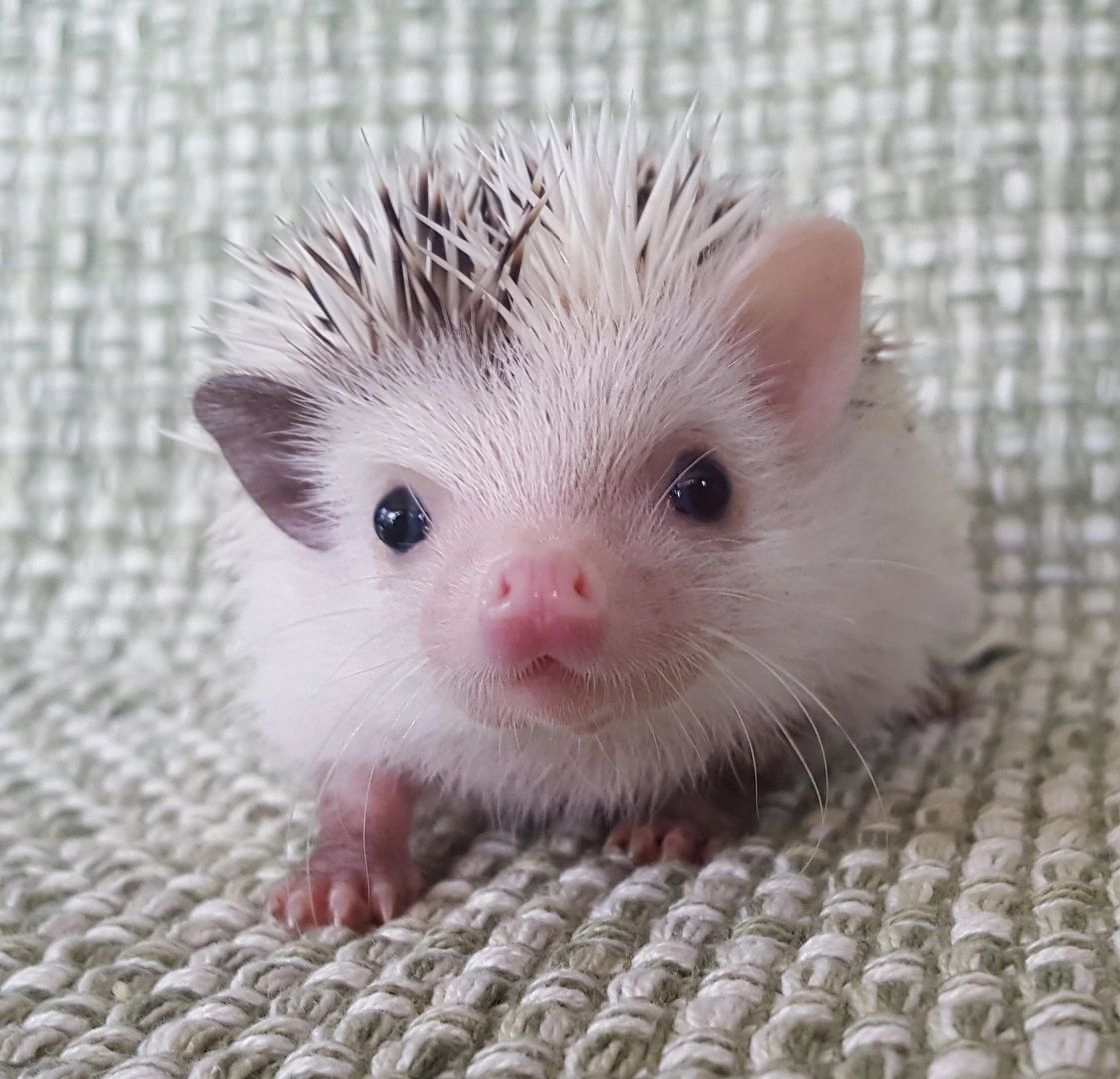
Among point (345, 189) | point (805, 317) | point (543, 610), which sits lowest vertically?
point (543, 610)

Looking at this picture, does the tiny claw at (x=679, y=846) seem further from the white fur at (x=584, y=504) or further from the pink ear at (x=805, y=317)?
the pink ear at (x=805, y=317)

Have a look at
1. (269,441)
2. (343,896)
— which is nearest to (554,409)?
(269,441)

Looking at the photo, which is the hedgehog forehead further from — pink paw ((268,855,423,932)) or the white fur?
pink paw ((268,855,423,932))

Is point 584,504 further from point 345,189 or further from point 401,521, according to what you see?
point 345,189

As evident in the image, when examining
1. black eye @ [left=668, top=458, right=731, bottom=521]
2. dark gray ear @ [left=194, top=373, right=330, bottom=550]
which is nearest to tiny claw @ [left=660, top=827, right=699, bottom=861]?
black eye @ [left=668, top=458, right=731, bottom=521]

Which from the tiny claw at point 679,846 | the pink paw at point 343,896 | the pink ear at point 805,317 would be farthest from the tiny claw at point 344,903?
the pink ear at point 805,317

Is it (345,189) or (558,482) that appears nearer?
(558,482)
